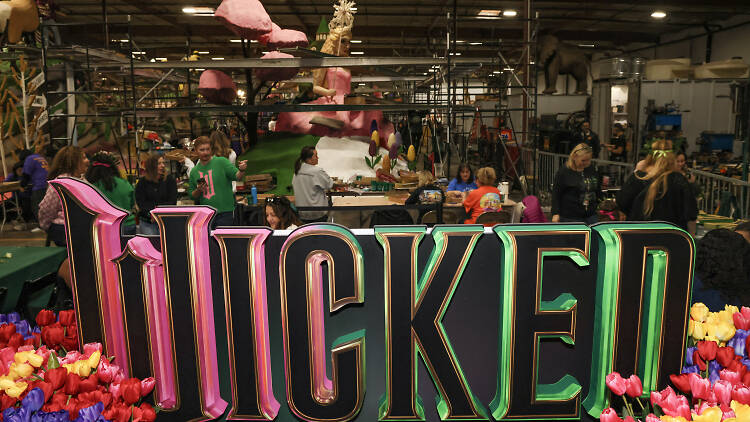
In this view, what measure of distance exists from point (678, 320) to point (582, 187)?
3.55m

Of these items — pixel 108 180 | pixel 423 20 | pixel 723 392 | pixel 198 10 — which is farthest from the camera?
pixel 423 20

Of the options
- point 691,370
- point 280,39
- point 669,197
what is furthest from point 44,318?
point 280,39

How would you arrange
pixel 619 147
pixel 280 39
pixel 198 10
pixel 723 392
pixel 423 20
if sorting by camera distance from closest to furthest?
1. pixel 723 392
2. pixel 280 39
3. pixel 619 147
4. pixel 198 10
5. pixel 423 20

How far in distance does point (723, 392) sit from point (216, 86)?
34.1 ft

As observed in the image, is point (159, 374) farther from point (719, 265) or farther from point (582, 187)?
point (582, 187)

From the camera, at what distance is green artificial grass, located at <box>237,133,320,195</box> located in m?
10.4

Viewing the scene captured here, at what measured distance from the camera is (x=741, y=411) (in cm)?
160

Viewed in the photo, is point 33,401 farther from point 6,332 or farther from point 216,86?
point 216,86

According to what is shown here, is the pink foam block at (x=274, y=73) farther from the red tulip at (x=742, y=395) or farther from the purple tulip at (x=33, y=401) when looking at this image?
the red tulip at (x=742, y=395)

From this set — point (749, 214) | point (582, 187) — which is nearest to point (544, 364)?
point (582, 187)

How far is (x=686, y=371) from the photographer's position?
2102mm

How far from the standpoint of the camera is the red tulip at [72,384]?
6.16 feet

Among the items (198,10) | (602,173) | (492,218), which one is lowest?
(602,173)

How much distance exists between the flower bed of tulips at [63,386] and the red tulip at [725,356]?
196 cm
